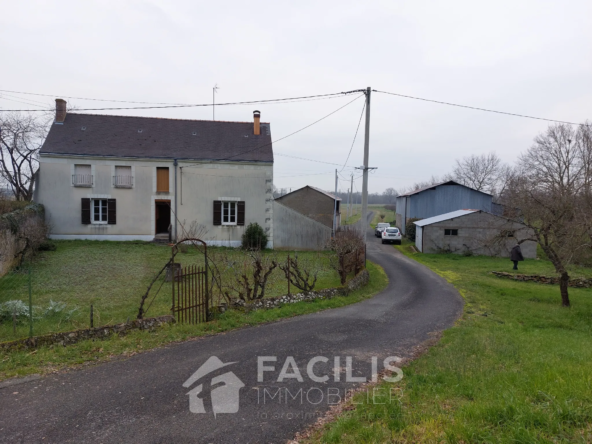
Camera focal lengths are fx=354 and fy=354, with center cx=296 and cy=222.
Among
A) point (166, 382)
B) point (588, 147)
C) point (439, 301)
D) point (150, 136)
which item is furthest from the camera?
point (588, 147)

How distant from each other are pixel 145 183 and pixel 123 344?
672 inches

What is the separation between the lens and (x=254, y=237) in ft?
72.5

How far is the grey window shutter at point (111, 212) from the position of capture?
2181 cm

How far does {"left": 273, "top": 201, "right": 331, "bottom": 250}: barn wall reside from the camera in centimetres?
2294

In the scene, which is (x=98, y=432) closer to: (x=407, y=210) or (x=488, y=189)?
(x=407, y=210)

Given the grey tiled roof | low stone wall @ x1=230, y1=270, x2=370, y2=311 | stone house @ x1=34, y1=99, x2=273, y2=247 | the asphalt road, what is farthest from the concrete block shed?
the asphalt road

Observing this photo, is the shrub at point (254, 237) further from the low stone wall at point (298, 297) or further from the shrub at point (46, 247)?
the shrub at point (46, 247)

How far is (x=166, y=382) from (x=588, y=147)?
1739 inches

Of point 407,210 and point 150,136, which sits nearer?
point 150,136

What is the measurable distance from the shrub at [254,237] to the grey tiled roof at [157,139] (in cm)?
440

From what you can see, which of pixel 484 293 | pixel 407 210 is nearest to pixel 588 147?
pixel 407 210

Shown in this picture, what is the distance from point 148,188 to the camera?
22.2m

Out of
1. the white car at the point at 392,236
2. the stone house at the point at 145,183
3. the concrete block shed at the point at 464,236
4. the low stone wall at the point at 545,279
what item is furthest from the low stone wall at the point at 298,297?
the white car at the point at 392,236

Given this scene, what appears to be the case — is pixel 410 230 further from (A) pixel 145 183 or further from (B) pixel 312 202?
(A) pixel 145 183
